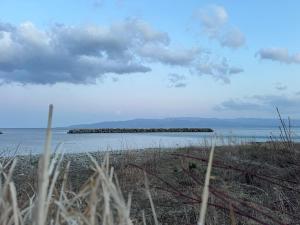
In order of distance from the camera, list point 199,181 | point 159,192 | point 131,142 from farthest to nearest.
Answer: point 131,142, point 159,192, point 199,181

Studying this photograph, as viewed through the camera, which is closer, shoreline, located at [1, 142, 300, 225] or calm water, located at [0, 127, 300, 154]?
shoreline, located at [1, 142, 300, 225]

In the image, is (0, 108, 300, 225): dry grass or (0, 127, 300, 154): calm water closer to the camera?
(0, 108, 300, 225): dry grass

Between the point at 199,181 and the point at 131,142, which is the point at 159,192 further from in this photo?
the point at 131,142

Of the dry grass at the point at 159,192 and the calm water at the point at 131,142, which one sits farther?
the calm water at the point at 131,142

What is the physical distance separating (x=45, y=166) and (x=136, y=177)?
619 centimetres

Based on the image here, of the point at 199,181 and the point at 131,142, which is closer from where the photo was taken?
the point at 199,181

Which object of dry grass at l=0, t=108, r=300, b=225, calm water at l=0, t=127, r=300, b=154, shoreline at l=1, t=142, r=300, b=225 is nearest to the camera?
dry grass at l=0, t=108, r=300, b=225

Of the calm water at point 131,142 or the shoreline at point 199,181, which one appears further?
the calm water at point 131,142

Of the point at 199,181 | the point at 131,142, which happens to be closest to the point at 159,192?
the point at 199,181

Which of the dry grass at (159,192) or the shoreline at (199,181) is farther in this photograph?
the shoreline at (199,181)

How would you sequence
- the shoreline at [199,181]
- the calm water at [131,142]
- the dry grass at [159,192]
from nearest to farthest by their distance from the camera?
1. the dry grass at [159,192]
2. the shoreline at [199,181]
3. the calm water at [131,142]

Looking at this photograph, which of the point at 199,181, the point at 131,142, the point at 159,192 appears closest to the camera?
the point at 199,181

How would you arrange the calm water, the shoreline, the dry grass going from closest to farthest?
the dry grass
the shoreline
the calm water

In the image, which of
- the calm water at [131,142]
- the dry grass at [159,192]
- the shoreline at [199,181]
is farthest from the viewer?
the calm water at [131,142]
